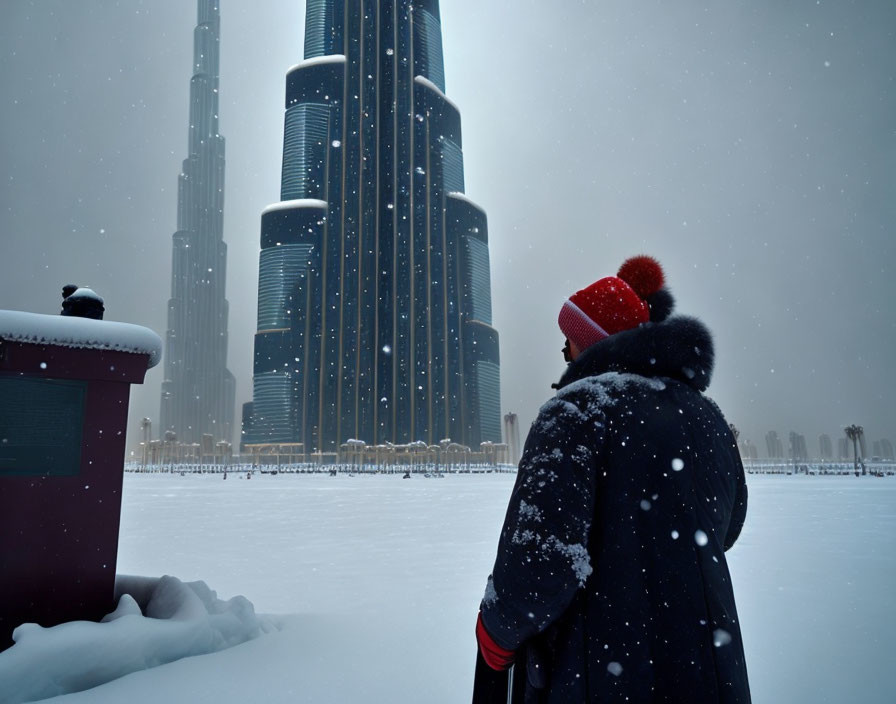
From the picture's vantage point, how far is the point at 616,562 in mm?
1407

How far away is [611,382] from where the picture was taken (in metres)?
1.50

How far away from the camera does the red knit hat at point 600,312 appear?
1.69 metres

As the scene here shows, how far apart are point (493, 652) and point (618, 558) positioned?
40cm

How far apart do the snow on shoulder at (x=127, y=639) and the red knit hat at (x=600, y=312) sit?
106 inches

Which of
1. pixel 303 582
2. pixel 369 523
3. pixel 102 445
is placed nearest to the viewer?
pixel 102 445

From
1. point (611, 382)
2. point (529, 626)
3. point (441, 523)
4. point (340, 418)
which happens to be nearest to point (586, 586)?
point (529, 626)

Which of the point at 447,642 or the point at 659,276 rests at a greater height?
the point at 659,276

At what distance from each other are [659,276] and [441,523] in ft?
30.4

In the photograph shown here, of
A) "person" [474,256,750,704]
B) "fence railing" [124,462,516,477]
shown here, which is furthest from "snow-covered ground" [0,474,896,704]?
"fence railing" [124,462,516,477]

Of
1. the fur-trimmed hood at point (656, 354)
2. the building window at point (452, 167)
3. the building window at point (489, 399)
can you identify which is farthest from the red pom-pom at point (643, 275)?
the building window at point (452, 167)

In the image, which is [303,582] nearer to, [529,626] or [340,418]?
[529,626]

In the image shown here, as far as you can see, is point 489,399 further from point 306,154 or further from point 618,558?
point 618,558

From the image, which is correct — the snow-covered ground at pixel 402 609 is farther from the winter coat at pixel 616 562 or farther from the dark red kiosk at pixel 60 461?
the winter coat at pixel 616 562

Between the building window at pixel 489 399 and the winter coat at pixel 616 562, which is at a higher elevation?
the building window at pixel 489 399
